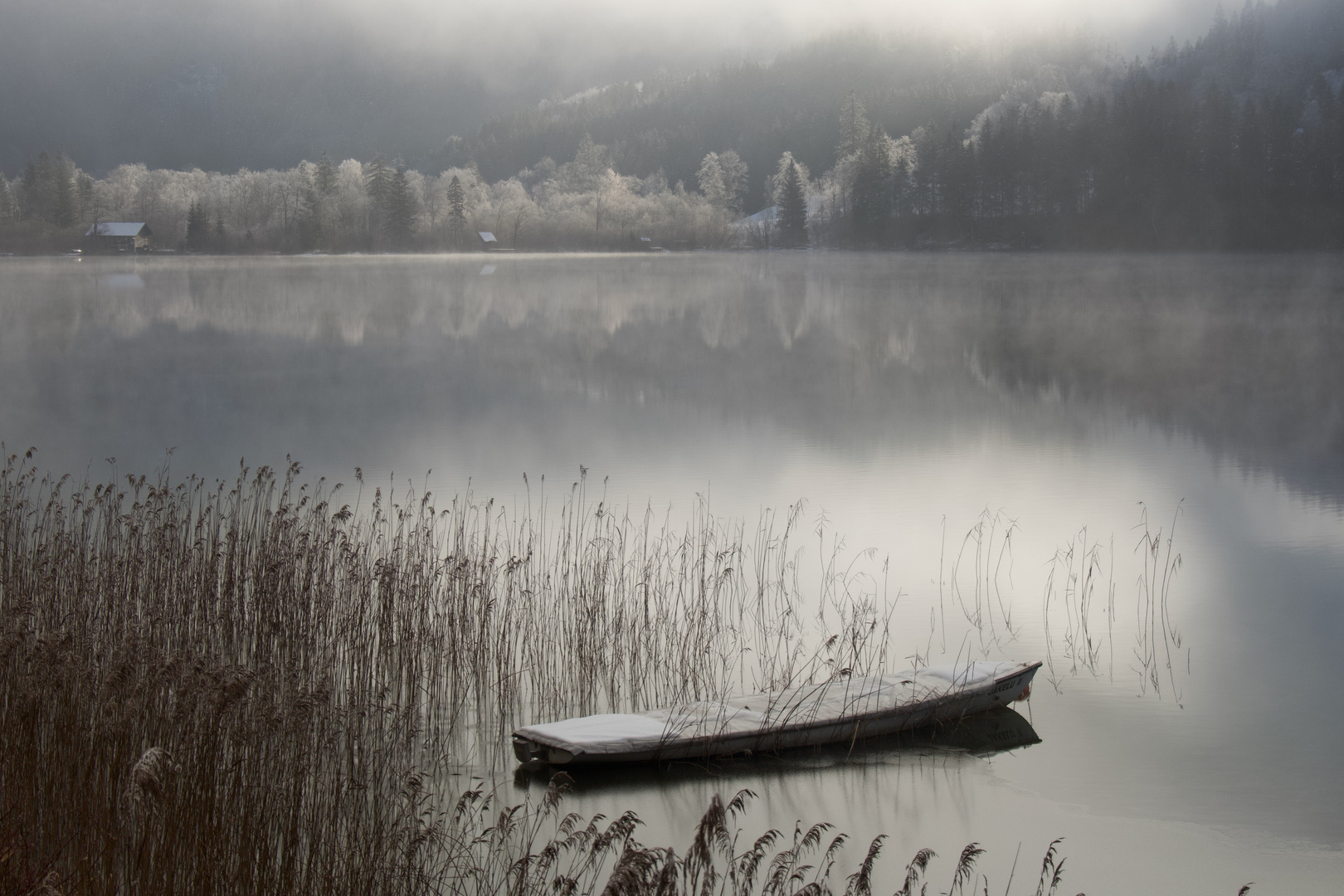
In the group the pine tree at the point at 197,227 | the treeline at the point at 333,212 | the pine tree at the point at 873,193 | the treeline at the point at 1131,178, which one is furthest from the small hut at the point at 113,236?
the treeline at the point at 1131,178

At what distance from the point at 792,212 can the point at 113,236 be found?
224 feet

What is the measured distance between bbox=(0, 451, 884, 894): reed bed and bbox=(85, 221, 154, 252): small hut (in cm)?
11316

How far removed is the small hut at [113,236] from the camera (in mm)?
113000

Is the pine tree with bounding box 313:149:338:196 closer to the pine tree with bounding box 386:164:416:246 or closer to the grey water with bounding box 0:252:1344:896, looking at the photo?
the pine tree with bounding box 386:164:416:246

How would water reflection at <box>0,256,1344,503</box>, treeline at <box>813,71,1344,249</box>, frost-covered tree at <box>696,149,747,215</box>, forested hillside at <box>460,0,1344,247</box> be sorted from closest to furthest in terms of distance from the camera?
water reflection at <box>0,256,1344,503</box>
treeline at <box>813,71,1344,249</box>
forested hillside at <box>460,0,1344,247</box>
frost-covered tree at <box>696,149,747,215</box>

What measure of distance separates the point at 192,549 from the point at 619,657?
3.75 meters

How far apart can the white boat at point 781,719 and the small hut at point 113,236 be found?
393 ft

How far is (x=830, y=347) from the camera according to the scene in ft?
120

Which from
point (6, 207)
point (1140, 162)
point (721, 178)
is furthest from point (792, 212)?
point (6, 207)

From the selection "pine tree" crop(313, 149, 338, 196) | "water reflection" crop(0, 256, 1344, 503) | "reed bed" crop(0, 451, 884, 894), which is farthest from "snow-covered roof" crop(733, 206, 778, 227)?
"reed bed" crop(0, 451, 884, 894)

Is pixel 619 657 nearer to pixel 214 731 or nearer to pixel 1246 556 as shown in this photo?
pixel 214 731

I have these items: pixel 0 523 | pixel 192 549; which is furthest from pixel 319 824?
pixel 0 523

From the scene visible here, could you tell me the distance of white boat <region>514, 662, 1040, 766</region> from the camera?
7133 millimetres

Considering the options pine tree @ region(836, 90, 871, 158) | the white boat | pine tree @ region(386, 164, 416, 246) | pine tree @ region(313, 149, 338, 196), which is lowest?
the white boat
